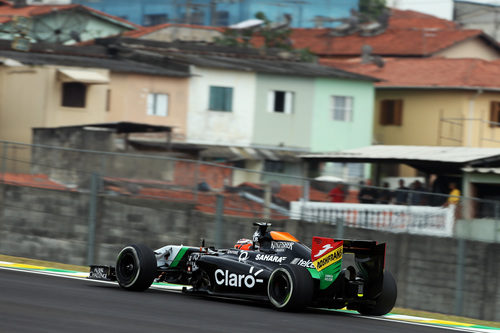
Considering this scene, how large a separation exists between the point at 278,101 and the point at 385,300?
31.7 meters

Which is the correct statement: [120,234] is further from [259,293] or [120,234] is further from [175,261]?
[259,293]

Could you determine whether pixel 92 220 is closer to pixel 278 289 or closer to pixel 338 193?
pixel 338 193

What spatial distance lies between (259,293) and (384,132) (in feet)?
117

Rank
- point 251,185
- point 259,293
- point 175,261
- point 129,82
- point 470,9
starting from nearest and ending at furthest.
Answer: point 259,293
point 175,261
point 251,185
point 129,82
point 470,9

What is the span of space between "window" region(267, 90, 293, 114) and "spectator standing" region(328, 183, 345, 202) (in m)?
23.8

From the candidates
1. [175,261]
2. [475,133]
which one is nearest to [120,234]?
[175,261]

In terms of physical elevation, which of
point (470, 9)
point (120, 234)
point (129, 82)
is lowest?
point (120, 234)

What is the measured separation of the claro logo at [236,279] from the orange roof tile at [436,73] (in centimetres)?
3293

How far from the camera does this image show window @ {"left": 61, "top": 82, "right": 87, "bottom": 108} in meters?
38.2

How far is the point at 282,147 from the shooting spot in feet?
140

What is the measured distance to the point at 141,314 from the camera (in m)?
9.97

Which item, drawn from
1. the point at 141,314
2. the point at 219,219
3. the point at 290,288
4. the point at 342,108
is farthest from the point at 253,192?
the point at 342,108

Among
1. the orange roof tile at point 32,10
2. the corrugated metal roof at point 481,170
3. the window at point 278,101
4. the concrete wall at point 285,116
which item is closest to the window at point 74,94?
the concrete wall at point 285,116

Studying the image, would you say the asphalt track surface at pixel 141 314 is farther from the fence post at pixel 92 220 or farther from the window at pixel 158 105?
the window at pixel 158 105
